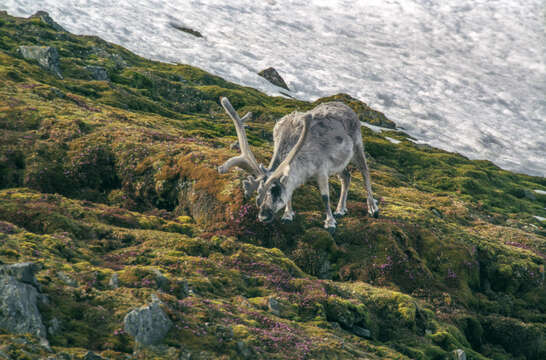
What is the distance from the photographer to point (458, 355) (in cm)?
1336

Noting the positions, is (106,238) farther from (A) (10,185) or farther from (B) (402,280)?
(B) (402,280)

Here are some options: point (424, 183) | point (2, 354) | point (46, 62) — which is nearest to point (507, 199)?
point (424, 183)

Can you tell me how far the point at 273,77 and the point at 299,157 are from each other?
11196 cm

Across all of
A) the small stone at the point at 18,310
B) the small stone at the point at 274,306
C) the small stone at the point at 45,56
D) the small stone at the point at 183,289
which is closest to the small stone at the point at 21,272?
the small stone at the point at 18,310

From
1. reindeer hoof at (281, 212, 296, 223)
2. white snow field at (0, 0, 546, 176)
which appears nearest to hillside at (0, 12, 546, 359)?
reindeer hoof at (281, 212, 296, 223)

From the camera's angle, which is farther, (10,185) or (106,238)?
(10,185)

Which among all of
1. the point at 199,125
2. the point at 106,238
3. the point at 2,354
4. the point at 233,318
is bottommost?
the point at 199,125

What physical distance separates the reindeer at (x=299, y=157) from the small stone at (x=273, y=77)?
4132 inches

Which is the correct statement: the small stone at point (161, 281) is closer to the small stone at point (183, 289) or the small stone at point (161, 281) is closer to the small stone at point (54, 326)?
the small stone at point (183, 289)

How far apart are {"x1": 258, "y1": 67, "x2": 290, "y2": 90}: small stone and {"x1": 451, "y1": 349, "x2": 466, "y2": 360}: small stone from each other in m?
114

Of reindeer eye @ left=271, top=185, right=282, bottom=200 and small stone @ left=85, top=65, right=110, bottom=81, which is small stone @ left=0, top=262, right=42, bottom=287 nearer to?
reindeer eye @ left=271, top=185, right=282, bottom=200

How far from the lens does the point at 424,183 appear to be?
6191cm

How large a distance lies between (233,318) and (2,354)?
5.25m

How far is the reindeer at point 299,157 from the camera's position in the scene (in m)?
16.0
